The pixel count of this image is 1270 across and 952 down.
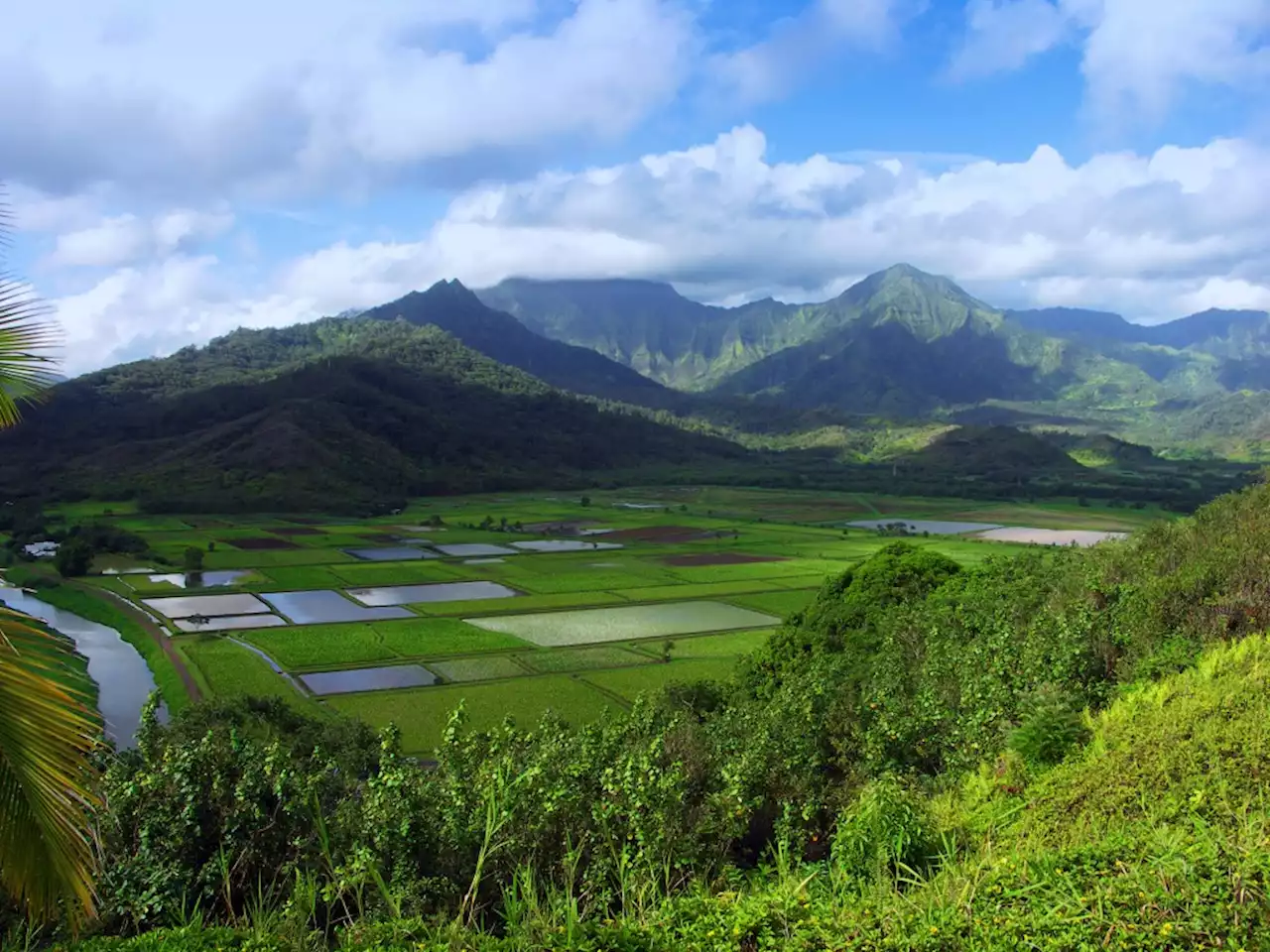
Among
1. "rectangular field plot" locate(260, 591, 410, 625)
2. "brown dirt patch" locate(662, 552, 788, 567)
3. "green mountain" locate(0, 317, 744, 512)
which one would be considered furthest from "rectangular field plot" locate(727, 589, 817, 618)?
"green mountain" locate(0, 317, 744, 512)

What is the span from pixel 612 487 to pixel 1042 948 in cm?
12558

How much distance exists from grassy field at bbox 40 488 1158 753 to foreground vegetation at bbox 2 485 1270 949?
1438cm

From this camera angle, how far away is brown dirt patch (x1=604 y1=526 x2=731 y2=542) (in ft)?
247

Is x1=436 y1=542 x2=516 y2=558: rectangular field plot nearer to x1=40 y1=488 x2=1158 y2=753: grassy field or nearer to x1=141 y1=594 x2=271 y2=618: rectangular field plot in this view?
x1=40 y1=488 x2=1158 y2=753: grassy field

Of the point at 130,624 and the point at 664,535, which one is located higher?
the point at 130,624

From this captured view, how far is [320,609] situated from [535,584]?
12.9 metres

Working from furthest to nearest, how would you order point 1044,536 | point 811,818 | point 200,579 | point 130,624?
point 1044,536
point 200,579
point 130,624
point 811,818

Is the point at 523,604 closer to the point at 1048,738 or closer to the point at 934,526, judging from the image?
the point at 1048,738

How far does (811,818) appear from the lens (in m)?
11.4

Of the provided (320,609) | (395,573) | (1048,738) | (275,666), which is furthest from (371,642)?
(1048,738)

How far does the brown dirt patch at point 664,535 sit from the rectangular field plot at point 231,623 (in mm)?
35565

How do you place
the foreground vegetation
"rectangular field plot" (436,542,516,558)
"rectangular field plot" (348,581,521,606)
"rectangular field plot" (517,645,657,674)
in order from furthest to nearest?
1. "rectangular field plot" (436,542,516,558)
2. "rectangular field plot" (348,581,521,606)
3. "rectangular field plot" (517,645,657,674)
4. the foreground vegetation

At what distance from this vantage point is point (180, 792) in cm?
907

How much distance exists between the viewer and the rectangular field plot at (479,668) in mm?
33719
